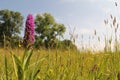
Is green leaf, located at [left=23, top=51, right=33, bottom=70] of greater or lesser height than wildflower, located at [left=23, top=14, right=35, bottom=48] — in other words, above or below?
below

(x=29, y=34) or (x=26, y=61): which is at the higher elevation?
(x=29, y=34)

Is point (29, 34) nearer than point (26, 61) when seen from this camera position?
Result: No

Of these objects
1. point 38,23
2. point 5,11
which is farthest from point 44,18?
point 5,11

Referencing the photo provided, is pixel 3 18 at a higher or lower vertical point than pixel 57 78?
higher

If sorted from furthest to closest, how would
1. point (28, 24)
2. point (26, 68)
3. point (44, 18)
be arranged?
point (44, 18) → point (28, 24) → point (26, 68)

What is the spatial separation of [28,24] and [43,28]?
56.9m

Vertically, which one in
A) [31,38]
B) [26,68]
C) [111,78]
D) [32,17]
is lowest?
[111,78]

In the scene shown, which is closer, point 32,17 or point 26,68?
point 26,68

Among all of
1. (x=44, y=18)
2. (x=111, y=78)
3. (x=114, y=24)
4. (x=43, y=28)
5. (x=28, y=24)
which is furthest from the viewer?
(x=44, y=18)

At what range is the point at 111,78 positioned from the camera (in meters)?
2.24

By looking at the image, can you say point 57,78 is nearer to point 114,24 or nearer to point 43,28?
point 114,24

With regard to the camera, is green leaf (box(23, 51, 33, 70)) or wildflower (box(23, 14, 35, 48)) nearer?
green leaf (box(23, 51, 33, 70))

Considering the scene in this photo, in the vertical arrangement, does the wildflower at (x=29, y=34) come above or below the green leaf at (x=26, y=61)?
above

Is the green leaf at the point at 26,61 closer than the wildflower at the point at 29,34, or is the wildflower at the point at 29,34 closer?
the green leaf at the point at 26,61
